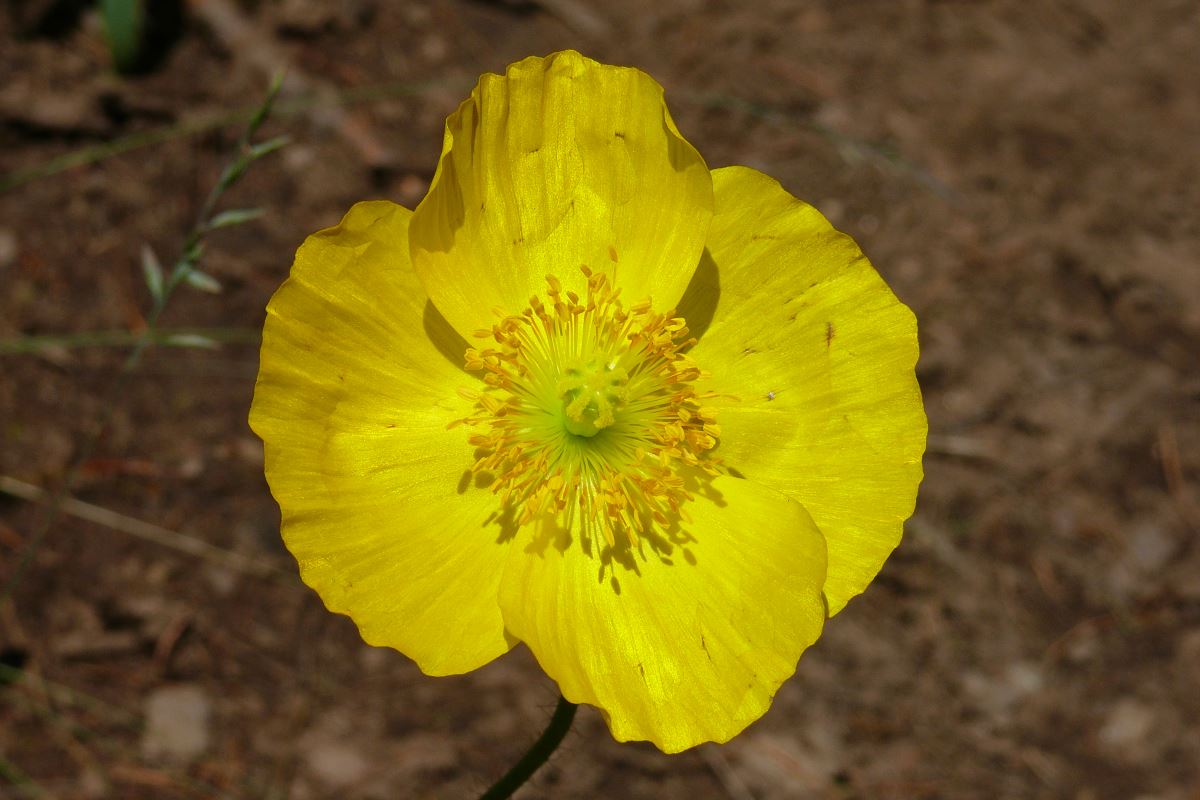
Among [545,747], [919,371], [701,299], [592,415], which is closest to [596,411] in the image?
[592,415]

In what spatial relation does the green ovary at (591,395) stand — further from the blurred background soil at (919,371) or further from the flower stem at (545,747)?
the blurred background soil at (919,371)

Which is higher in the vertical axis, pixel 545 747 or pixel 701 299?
pixel 701 299

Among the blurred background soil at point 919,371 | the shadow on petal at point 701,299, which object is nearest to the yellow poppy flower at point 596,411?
the shadow on petal at point 701,299

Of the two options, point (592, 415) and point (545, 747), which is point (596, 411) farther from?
point (545, 747)

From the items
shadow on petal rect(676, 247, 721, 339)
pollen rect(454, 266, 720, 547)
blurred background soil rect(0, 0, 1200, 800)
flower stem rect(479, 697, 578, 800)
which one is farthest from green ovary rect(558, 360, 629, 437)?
blurred background soil rect(0, 0, 1200, 800)

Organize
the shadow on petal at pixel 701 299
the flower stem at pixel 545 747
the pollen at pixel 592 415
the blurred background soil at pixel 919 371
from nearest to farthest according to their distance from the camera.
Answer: the flower stem at pixel 545 747
the pollen at pixel 592 415
the shadow on petal at pixel 701 299
the blurred background soil at pixel 919 371

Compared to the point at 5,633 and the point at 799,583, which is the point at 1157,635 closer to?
the point at 799,583

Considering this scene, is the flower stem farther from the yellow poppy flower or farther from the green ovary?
the green ovary
